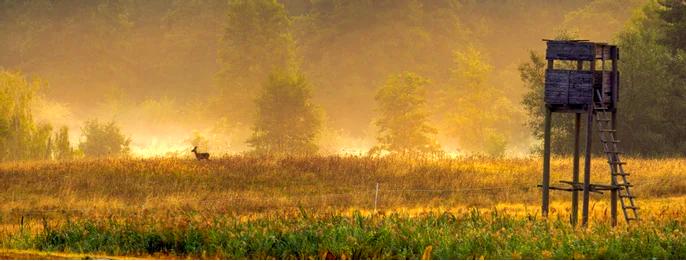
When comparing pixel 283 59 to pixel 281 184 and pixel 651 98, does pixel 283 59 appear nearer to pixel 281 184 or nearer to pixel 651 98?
pixel 651 98

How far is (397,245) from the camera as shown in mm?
20703

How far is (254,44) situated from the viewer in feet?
378

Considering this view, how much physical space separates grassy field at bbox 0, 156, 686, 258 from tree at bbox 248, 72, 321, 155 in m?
39.7

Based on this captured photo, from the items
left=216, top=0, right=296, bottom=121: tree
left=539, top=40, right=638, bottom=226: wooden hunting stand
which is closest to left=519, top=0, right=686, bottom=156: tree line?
left=539, top=40, right=638, bottom=226: wooden hunting stand

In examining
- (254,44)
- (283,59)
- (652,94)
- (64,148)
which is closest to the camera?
(652,94)

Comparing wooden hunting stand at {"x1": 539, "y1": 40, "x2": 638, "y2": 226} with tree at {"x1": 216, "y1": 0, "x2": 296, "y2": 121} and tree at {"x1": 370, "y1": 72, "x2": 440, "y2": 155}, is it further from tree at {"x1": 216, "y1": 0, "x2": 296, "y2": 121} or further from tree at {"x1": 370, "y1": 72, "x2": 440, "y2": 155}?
tree at {"x1": 216, "y1": 0, "x2": 296, "y2": 121}

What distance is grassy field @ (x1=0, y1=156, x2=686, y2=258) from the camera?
2058 cm

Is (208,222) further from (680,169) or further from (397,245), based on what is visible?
(680,169)

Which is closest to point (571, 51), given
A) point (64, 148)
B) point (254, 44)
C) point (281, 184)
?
point (281, 184)

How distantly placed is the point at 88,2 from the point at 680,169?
103998mm

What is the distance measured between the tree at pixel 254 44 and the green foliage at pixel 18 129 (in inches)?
1752

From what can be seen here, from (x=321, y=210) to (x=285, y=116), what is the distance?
53871 mm

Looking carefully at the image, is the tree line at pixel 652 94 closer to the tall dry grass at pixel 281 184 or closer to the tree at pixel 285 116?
the tall dry grass at pixel 281 184

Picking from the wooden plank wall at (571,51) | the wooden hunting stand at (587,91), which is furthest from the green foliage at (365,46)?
the wooden plank wall at (571,51)
